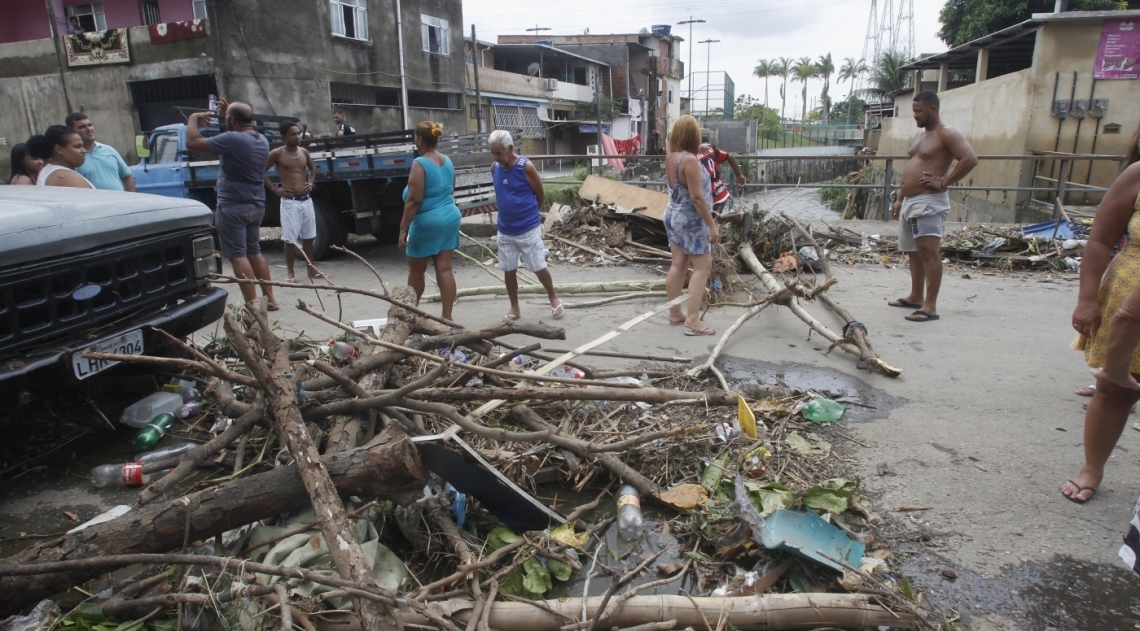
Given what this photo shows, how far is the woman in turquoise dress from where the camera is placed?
507 cm

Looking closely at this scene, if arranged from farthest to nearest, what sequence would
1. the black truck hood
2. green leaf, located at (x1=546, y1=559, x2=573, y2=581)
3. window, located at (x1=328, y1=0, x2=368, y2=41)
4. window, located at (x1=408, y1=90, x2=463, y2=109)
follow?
window, located at (x1=408, y1=90, x2=463, y2=109) → window, located at (x1=328, y1=0, x2=368, y2=41) → the black truck hood → green leaf, located at (x1=546, y1=559, x2=573, y2=581)

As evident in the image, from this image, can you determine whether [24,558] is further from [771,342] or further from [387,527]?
[771,342]

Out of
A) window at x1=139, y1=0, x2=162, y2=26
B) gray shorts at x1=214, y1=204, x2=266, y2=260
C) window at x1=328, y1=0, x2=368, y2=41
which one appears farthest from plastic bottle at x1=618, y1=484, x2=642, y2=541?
window at x1=139, y1=0, x2=162, y2=26

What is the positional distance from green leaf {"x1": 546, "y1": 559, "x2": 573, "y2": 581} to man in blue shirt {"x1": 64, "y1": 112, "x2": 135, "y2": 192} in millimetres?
5026

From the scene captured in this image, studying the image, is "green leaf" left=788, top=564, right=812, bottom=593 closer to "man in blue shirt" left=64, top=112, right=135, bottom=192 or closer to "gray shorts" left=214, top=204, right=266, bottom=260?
"gray shorts" left=214, top=204, right=266, bottom=260

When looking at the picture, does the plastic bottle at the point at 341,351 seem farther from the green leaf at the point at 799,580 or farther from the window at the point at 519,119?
the window at the point at 519,119

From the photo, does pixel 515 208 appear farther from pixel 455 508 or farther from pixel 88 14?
pixel 88 14

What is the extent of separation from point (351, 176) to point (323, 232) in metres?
0.96

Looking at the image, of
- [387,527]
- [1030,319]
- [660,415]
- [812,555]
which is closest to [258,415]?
[387,527]

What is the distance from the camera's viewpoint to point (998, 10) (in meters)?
22.8

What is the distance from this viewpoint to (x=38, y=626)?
211cm

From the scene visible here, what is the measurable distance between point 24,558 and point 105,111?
75.3ft

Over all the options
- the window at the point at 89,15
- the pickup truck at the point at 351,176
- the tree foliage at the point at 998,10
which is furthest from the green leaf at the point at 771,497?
the window at the point at 89,15

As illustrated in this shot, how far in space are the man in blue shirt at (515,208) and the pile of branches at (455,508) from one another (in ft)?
6.15
